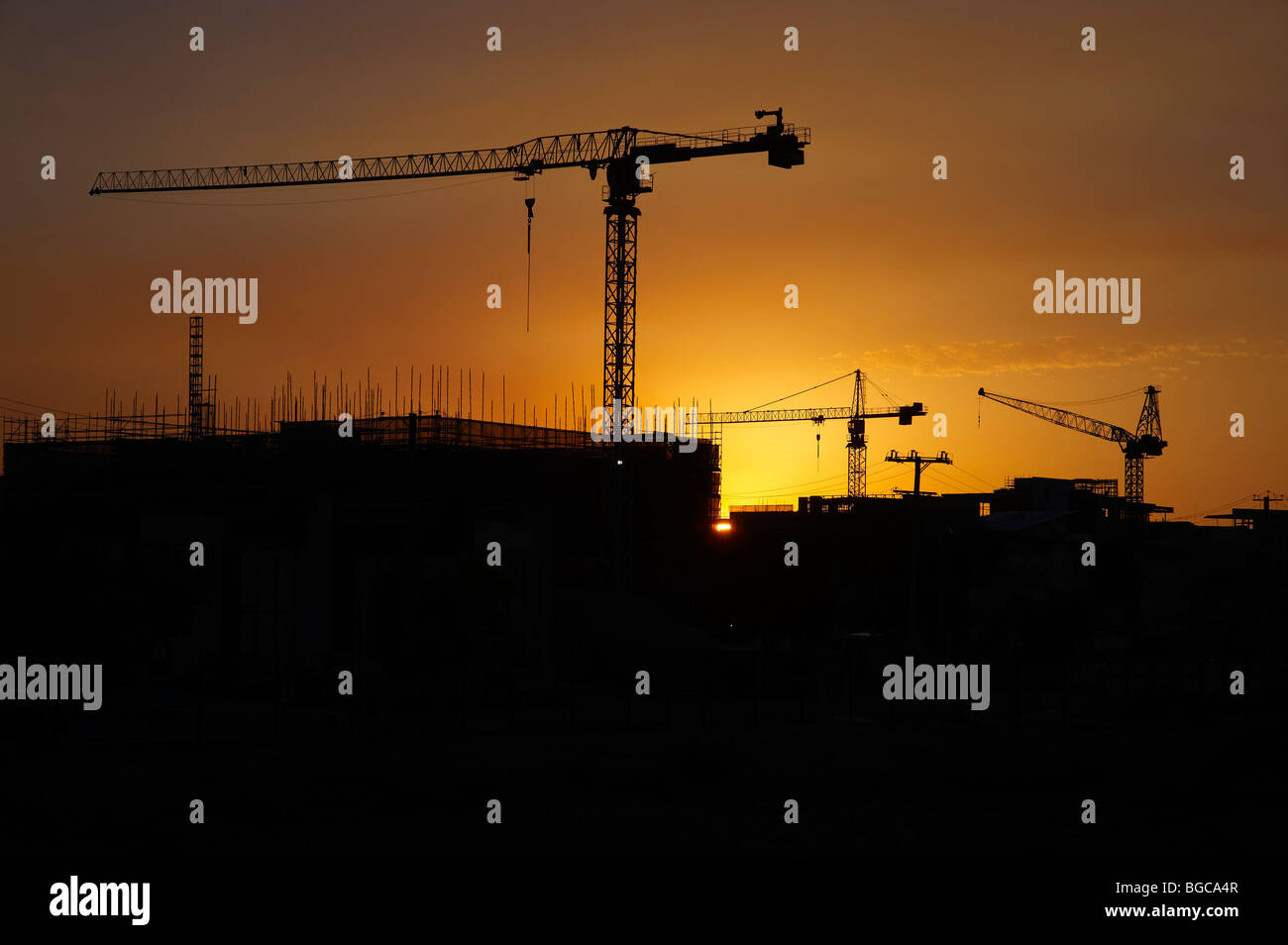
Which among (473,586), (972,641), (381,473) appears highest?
(381,473)

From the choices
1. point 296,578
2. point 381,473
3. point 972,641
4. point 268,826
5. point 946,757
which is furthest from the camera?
point 972,641

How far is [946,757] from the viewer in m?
38.6

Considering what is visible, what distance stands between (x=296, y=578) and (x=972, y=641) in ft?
140

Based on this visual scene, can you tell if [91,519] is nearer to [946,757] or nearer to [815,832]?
[946,757]

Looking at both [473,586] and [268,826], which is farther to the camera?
[473,586]

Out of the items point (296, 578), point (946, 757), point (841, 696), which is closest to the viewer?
point (946, 757)

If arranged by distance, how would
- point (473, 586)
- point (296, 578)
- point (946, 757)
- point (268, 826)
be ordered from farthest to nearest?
point (296, 578) < point (473, 586) < point (946, 757) < point (268, 826)

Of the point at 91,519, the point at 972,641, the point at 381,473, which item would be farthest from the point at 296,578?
the point at 972,641

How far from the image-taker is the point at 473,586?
2048 inches

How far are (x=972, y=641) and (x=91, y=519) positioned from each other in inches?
2017

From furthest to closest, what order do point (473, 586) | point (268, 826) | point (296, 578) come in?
point (296, 578) → point (473, 586) → point (268, 826)
